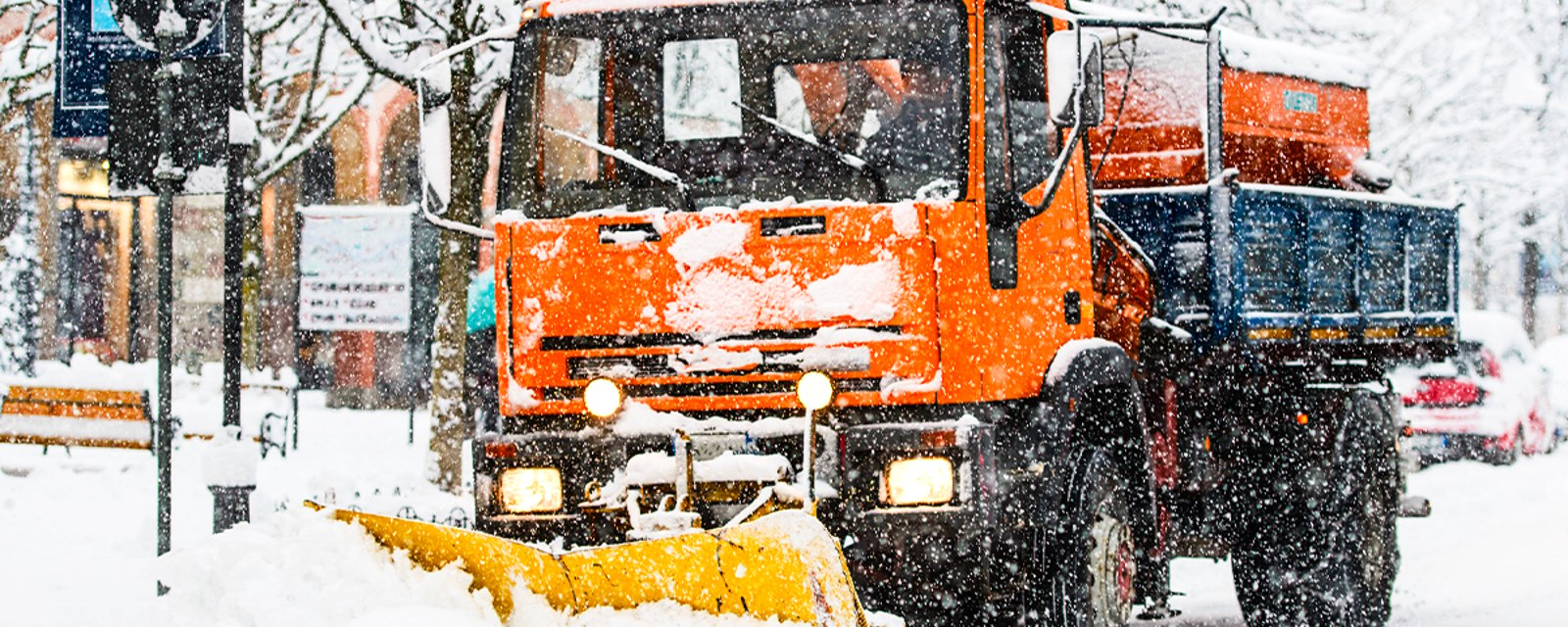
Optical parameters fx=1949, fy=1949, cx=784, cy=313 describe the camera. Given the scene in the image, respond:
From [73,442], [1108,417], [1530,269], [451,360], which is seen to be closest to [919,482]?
[1108,417]

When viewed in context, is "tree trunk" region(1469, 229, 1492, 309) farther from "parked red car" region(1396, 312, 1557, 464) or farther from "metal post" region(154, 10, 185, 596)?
"metal post" region(154, 10, 185, 596)

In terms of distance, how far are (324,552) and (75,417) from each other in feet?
34.7

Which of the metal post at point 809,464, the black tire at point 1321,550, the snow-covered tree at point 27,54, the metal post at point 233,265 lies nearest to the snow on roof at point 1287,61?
the black tire at point 1321,550

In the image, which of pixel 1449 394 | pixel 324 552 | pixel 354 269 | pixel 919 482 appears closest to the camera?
pixel 324 552

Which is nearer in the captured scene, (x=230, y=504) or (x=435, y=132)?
(x=435, y=132)

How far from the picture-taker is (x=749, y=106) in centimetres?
745

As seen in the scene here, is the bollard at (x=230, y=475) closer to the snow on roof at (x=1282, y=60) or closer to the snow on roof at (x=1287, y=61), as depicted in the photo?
the snow on roof at (x=1282, y=60)

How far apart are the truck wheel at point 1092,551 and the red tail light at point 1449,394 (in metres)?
11.4

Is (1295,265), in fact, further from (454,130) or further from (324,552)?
(454,130)

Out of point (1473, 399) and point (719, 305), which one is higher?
point (719, 305)

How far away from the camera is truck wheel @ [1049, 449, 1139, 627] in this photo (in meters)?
7.65

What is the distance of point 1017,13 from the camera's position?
298 inches

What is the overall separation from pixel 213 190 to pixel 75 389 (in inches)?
→ 301

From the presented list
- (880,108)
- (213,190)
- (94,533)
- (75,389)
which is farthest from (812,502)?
(75,389)
